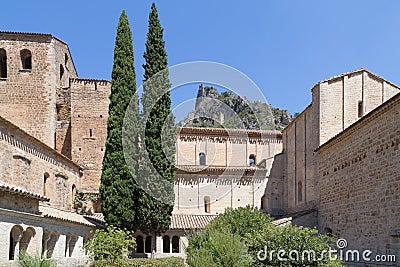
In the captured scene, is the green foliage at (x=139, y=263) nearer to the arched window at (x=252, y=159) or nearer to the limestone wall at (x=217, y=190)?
the limestone wall at (x=217, y=190)

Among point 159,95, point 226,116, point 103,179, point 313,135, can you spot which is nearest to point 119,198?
point 103,179

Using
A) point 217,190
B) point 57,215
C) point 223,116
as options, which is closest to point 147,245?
point 217,190

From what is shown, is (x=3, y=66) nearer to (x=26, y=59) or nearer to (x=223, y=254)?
(x=26, y=59)

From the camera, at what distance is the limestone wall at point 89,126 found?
27.2 m

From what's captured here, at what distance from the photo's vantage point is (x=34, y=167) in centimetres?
1934

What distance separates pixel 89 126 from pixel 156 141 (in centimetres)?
747

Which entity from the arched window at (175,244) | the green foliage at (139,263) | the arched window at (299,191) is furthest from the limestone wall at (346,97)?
the arched window at (175,244)

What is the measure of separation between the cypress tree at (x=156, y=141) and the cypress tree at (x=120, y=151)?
558 millimetres

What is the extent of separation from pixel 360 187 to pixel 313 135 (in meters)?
7.45

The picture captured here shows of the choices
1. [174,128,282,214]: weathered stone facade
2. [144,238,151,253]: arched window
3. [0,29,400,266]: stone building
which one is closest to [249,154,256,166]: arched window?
[174,128,282,214]: weathered stone facade

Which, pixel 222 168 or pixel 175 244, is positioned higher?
pixel 222 168

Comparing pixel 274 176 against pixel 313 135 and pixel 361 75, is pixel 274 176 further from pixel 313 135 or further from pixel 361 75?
pixel 361 75

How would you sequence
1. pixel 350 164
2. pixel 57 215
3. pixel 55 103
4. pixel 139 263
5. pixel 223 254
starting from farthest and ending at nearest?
pixel 55 103
pixel 139 263
pixel 57 215
pixel 350 164
pixel 223 254

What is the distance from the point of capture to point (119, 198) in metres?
21.0
